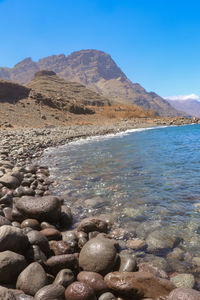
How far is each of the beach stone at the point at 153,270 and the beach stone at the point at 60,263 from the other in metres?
1.35

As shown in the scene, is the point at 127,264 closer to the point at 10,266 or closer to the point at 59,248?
the point at 59,248

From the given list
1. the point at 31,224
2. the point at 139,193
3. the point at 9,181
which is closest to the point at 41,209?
the point at 31,224

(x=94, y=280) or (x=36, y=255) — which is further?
(x=36, y=255)

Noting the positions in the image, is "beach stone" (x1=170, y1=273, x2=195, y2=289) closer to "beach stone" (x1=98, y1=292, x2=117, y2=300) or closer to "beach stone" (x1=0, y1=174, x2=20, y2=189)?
"beach stone" (x1=98, y1=292, x2=117, y2=300)

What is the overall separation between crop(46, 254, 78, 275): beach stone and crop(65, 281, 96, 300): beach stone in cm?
64

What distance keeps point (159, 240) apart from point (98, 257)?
1.94 meters

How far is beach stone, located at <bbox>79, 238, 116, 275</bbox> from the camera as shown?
4.42 metres

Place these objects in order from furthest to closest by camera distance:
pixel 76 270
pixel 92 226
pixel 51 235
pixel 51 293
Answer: pixel 92 226, pixel 51 235, pixel 76 270, pixel 51 293

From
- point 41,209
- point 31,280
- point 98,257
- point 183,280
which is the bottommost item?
point 183,280

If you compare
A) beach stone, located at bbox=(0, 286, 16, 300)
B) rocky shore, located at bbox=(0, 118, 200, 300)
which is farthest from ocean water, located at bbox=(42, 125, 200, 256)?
beach stone, located at bbox=(0, 286, 16, 300)

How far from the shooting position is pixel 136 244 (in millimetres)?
5629

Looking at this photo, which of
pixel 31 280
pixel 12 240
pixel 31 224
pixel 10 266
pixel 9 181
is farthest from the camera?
pixel 9 181

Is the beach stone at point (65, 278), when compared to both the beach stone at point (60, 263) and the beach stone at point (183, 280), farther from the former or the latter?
the beach stone at point (183, 280)

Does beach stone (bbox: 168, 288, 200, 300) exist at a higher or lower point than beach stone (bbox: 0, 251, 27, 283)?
lower
